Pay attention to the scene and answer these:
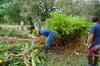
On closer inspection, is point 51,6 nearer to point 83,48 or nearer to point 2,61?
point 83,48

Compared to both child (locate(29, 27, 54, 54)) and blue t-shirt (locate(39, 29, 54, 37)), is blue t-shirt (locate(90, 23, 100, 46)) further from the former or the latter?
child (locate(29, 27, 54, 54))

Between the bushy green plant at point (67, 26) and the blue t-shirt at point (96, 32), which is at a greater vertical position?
the blue t-shirt at point (96, 32)

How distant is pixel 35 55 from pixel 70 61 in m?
8.73

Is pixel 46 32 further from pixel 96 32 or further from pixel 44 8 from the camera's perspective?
pixel 44 8

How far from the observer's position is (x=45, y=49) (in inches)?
563

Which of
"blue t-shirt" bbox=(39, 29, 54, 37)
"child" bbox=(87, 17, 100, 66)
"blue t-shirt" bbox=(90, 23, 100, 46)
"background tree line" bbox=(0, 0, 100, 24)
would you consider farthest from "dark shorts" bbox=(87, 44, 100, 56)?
"background tree line" bbox=(0, 0, 100, 24)

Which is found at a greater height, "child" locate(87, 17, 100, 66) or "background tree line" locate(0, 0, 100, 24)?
"child" locate(87, 17, 100, 66)

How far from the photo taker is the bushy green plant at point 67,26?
51.0 feet

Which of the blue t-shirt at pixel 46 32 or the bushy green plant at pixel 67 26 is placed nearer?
the blue t-shirt at pixel 46 32

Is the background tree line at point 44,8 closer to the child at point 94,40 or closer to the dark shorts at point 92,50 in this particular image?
the child at point 94,40

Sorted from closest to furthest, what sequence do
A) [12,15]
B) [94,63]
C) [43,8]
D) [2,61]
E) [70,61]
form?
[2,61] → [94,63] → [70,61] → [43,8] → [12,15]

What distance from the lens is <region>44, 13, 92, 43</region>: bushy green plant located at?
15.5 meters

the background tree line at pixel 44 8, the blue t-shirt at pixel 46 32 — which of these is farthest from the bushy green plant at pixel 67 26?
the background tree line at pixel 44 8

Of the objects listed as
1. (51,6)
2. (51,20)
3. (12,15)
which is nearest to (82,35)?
(51,20)
